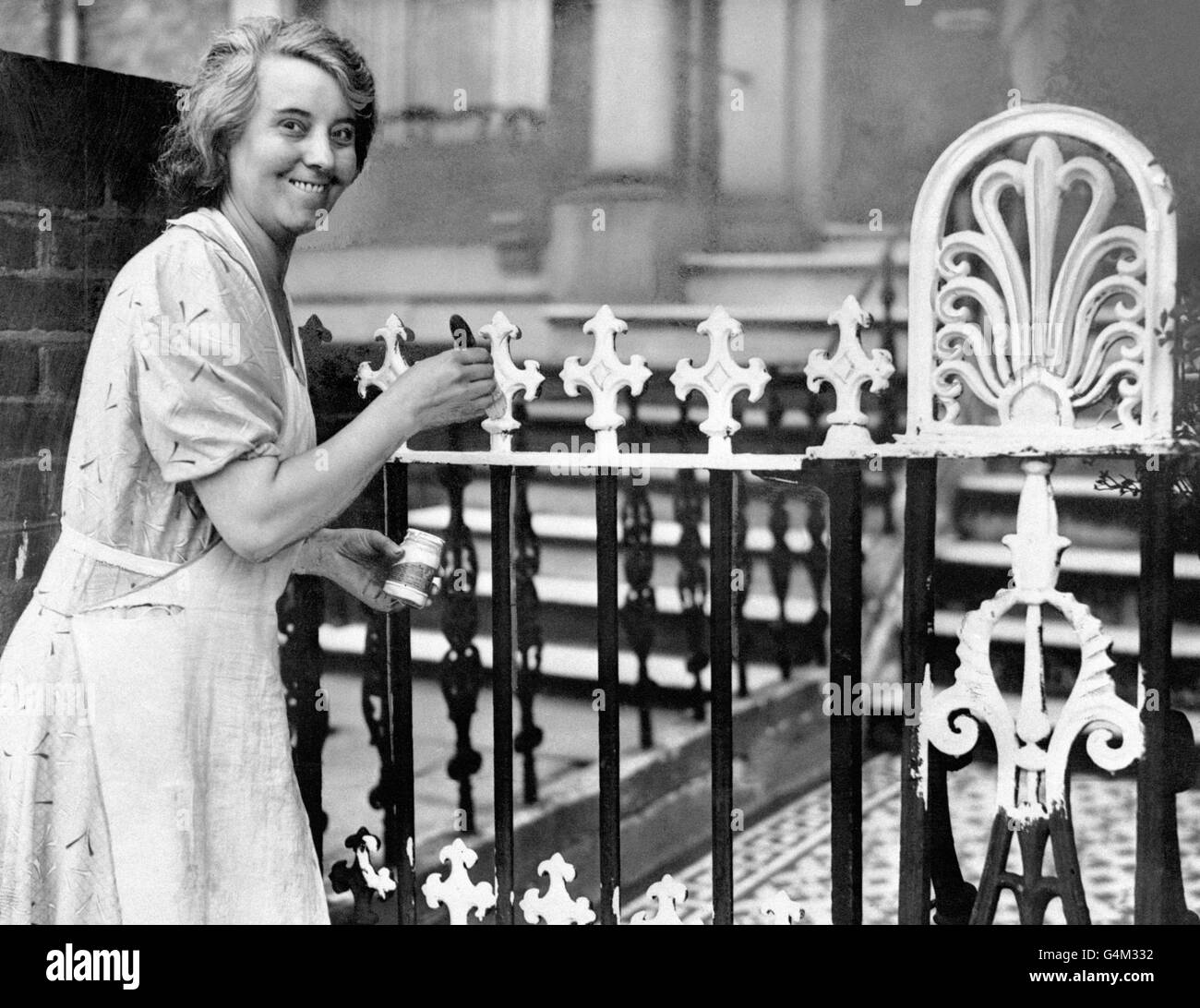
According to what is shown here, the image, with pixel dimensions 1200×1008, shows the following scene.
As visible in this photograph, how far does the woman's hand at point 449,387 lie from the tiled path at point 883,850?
1.25 meters

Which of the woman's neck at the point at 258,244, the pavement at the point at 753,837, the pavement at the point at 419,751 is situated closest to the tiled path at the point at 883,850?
the pavement at the point at 753,837

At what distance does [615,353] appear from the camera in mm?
2736

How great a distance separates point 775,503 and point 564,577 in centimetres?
63

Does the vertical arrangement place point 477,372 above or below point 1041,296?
below

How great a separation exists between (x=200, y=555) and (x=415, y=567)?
1.46ft

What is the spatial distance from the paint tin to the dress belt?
45 centimetres

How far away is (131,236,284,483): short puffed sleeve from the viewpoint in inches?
96.9

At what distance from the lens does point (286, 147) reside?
2.69 m

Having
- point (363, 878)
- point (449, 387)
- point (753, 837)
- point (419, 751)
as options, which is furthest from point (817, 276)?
point (753, 837)

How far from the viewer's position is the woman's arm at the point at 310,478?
2486mm

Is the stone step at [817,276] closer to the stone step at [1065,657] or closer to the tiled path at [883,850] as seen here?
the stone step at [1065,657]

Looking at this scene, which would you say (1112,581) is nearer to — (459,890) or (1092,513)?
(1092,513)

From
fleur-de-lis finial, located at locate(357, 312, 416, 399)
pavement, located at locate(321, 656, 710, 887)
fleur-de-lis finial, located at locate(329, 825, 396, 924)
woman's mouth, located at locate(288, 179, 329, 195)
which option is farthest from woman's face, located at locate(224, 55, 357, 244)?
fleur-de-lis finial, located at locate(329, 825, 396, 924)

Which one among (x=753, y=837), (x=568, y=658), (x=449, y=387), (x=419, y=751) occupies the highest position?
(x=449, y=387)
